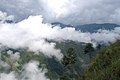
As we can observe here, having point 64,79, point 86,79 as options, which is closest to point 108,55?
point 86,79

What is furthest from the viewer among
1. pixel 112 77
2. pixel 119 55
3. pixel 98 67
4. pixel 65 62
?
pixel 65 62

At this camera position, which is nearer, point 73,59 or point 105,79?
point 105,79

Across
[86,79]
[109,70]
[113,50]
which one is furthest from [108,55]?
[109,70]

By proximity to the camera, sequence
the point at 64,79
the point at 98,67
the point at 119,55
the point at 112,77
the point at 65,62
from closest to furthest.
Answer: the point at 112,77, the point at 119,55, the point at 98,67, the point at 64,79, the point at 65,62

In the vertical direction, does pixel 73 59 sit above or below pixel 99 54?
above

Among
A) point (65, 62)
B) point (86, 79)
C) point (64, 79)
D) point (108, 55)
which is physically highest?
point (65, 62)

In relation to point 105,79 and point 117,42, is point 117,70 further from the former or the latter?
point 117,42

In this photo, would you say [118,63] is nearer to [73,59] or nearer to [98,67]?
[98,67]

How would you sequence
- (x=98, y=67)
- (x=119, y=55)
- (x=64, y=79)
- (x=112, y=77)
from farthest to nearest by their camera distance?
(x=64, y=79) < (x=98, y=67) < (x=119, y=55) < (x=112, y=77)

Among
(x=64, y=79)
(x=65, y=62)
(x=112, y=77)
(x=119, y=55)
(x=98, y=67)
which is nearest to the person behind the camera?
(x=112, y=77)
